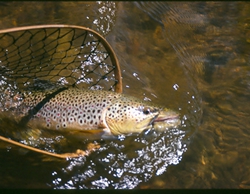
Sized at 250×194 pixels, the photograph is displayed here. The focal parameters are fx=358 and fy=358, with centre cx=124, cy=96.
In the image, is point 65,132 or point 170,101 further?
point 170,101

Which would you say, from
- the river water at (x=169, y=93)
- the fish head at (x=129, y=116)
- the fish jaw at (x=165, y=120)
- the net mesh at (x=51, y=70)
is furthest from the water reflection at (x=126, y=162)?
the net mesh at (x=51, y=70)

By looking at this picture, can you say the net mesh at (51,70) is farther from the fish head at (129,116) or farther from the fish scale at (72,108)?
the fish head at (129,116)

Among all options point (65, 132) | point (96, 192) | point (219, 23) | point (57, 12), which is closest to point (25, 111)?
point (65, 132)

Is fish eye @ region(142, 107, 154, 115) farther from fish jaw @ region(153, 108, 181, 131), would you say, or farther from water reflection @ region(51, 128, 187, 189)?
water reflection @ region(51, 128, 187, 189)

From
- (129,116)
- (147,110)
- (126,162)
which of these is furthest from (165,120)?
(126,162)

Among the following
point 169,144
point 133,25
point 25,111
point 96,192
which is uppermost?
point 133,25

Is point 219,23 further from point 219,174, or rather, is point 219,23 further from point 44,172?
point 44,172

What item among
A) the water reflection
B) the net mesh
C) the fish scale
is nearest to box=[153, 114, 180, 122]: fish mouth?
the water reflection

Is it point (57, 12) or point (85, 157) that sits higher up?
point (57, 12)
